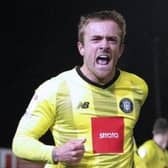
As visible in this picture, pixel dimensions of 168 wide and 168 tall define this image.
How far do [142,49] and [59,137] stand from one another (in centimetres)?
462

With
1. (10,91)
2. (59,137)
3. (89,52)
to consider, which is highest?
(89,52)

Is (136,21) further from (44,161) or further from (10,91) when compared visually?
(44,161)

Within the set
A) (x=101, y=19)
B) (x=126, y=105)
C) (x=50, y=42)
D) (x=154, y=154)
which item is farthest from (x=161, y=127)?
(x=101, y=19)

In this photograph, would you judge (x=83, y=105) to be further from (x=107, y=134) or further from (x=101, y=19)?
(x=101, y=19)

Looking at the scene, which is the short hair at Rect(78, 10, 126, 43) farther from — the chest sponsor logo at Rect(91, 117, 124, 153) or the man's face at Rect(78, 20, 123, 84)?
the chest sponsor logo at Rect(91, 117, 124, 153)

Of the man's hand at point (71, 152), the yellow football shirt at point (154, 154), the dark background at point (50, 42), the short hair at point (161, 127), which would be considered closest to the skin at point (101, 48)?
the man's hand at point (71, 152)

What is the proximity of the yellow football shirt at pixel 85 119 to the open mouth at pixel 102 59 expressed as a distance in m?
0.13

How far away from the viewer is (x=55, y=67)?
294 inches

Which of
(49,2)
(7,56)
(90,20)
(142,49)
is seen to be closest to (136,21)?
(142,49)

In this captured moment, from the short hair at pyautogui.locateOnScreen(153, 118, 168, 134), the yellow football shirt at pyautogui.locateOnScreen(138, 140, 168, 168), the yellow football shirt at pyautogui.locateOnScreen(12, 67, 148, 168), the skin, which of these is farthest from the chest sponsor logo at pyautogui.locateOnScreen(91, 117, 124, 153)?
the short hair at pyautogui.locateOnScreen(153, 118, 168, 134)

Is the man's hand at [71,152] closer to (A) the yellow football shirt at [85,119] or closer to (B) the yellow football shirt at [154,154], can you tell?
(A) the yellow football shirt at [85,119]

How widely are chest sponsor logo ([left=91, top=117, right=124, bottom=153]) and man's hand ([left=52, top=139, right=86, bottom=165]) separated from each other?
0.26 m

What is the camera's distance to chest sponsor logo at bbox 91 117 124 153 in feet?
10.3

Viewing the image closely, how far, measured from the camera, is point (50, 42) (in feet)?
24.4
